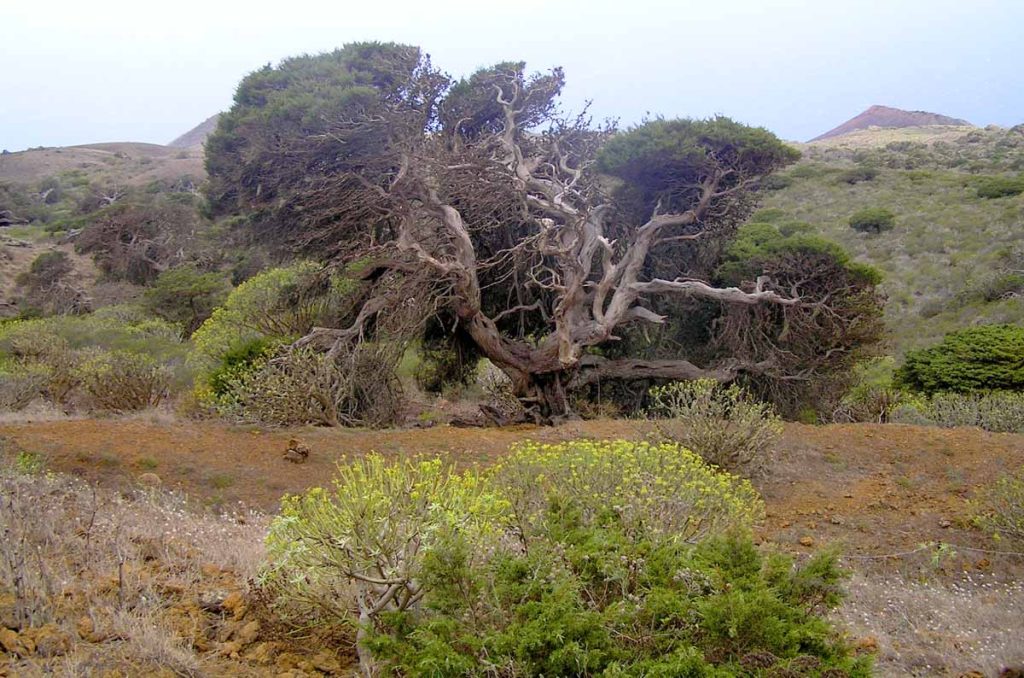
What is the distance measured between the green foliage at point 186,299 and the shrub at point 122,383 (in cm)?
1232

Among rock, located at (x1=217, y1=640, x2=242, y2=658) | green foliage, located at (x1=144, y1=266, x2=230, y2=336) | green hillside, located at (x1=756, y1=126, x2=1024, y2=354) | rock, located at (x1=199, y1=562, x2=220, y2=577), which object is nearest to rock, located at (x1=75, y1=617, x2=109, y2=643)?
rock, located at (x1=217, y1=640, x2=242, y2=658)

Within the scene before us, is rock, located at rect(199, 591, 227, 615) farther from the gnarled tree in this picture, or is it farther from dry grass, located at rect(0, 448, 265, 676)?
the gnarled tree

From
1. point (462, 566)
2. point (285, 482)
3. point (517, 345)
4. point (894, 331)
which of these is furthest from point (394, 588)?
point (894, 331)

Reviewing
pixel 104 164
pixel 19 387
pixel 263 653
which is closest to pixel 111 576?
pixel 263 653

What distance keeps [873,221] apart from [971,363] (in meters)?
15.4

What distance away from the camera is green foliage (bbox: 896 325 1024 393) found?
1145cm

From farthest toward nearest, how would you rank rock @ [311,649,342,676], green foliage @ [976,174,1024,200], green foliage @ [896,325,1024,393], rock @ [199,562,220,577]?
green foliage @ [976,174,1024,200]
green foliage @ [896,325,1024,393]
rock @ [199,562,220,577]
rock @ [311,649,342,676]

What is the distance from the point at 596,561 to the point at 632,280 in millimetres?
8744

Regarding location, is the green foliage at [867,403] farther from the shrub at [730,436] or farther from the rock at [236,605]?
the rock at [236,605]

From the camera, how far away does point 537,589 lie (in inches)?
119

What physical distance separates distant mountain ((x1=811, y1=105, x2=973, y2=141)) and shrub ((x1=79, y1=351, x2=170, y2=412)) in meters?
68.7

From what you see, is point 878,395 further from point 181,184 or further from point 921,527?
point 181,184

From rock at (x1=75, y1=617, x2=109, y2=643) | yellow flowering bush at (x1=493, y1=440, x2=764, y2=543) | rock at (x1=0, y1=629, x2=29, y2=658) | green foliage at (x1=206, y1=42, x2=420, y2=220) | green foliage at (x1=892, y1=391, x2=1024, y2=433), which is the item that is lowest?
green foliage at (x1=892, y1=391, x2=1024, y2=433)

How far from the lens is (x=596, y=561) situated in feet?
10.4
